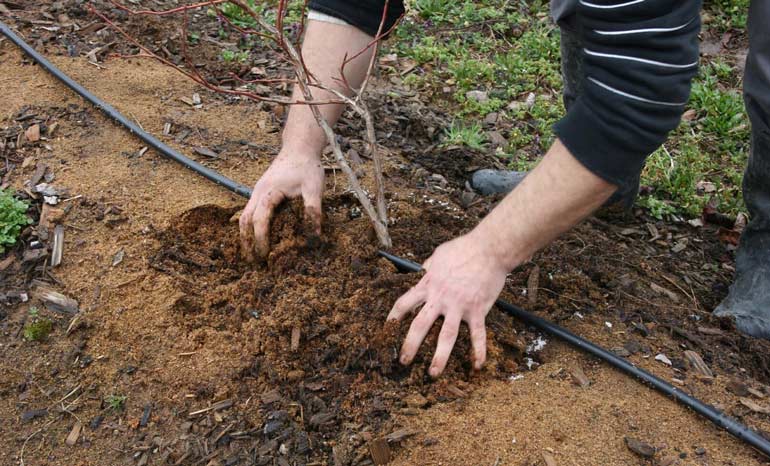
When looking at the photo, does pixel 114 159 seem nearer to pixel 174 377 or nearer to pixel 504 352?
pixel 174 377

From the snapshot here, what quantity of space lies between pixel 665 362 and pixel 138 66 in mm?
3277

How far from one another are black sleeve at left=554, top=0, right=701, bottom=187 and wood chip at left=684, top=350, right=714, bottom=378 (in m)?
0.86

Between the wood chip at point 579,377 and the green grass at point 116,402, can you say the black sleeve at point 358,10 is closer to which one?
the wood chip at point 579,377

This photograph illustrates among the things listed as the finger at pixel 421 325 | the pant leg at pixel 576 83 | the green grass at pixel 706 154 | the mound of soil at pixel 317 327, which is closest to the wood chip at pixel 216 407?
the mound of soil at pixel 317 327

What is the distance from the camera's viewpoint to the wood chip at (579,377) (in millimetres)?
2234

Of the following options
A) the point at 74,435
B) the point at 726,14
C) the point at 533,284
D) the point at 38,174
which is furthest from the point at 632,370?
the point at 726,14

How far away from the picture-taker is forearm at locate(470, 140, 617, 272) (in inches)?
75.7

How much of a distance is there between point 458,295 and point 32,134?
2.39 metres

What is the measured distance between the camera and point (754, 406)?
7.10 feet

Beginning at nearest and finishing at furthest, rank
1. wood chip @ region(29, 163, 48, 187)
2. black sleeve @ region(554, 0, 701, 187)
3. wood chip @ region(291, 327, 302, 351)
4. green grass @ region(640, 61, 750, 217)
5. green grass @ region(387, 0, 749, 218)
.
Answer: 1. black sleeve @ region(554, 0, 701, 187)
2. wood chip @ region(291, 327, 302, 351)
3. wood chip @ region(29, 163, 48, 187)
4. green grass @ region(640, 61, 750, 217)
5. green grass @ region(387, 0, 749, 218)

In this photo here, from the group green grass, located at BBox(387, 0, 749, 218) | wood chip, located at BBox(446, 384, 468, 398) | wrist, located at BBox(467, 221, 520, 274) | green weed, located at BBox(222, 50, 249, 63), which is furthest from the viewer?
green weed, located at BBox(222, 50, 249, 63)

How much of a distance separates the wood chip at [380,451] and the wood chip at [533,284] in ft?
2.73

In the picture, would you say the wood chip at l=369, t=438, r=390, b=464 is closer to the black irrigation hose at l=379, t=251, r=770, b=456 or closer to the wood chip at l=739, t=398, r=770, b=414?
the black irrigation hose at l=379, t=251, r=770, b=456

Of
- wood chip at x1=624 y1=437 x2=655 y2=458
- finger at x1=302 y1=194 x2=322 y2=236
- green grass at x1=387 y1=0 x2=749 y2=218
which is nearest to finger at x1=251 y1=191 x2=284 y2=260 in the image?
finger at x1=302 y1=194 x2=322 y2=236
